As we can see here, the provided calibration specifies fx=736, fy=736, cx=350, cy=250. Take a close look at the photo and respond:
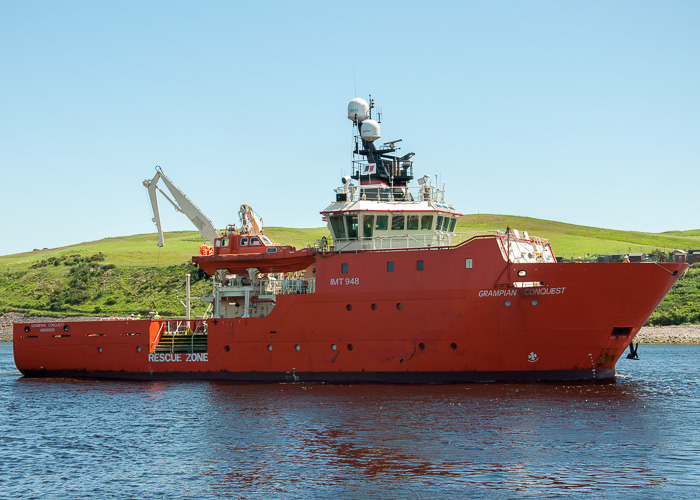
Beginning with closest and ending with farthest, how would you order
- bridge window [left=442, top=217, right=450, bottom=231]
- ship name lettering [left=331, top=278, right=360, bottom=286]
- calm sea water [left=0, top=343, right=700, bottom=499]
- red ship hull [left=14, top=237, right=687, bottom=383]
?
calm sea water [left=0, top=343, right=700, bottom=499] < red ship hull [left=14, top=237, right=687, bottom=383] < ship name lettering [left=331, top=278, right=360, bottom=286] < bridge window [left=442, top=217, right=450, bottom=231]

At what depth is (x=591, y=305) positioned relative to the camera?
23250mm

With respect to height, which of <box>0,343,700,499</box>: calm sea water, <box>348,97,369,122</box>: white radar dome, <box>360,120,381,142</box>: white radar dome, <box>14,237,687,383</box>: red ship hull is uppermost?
<box>348,97,369,122</box>: white radar dome

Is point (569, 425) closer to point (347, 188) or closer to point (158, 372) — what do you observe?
point (347, 188)

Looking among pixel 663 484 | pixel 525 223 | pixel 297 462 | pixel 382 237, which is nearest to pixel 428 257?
pixel 382 237

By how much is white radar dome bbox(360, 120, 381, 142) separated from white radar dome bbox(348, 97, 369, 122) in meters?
0.79

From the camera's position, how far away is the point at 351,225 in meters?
27.1

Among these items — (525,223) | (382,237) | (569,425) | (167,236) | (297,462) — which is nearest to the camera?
(297,462)

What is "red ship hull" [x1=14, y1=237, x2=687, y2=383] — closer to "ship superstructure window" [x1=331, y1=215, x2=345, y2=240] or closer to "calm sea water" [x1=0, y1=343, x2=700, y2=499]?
"calm sea water" [x1=0, y1=343, x2=700, y2=499]

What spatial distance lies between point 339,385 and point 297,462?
983 cm

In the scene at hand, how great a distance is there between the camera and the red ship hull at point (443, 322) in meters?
23.3

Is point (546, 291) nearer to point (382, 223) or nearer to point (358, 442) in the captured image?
point (382, 223)

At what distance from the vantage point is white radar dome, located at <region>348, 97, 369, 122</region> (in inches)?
1198

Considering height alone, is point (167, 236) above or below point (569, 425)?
above

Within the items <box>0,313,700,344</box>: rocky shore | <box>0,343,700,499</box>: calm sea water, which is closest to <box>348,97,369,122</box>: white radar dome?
<box>0,343,700,499</box>: calm sea water
